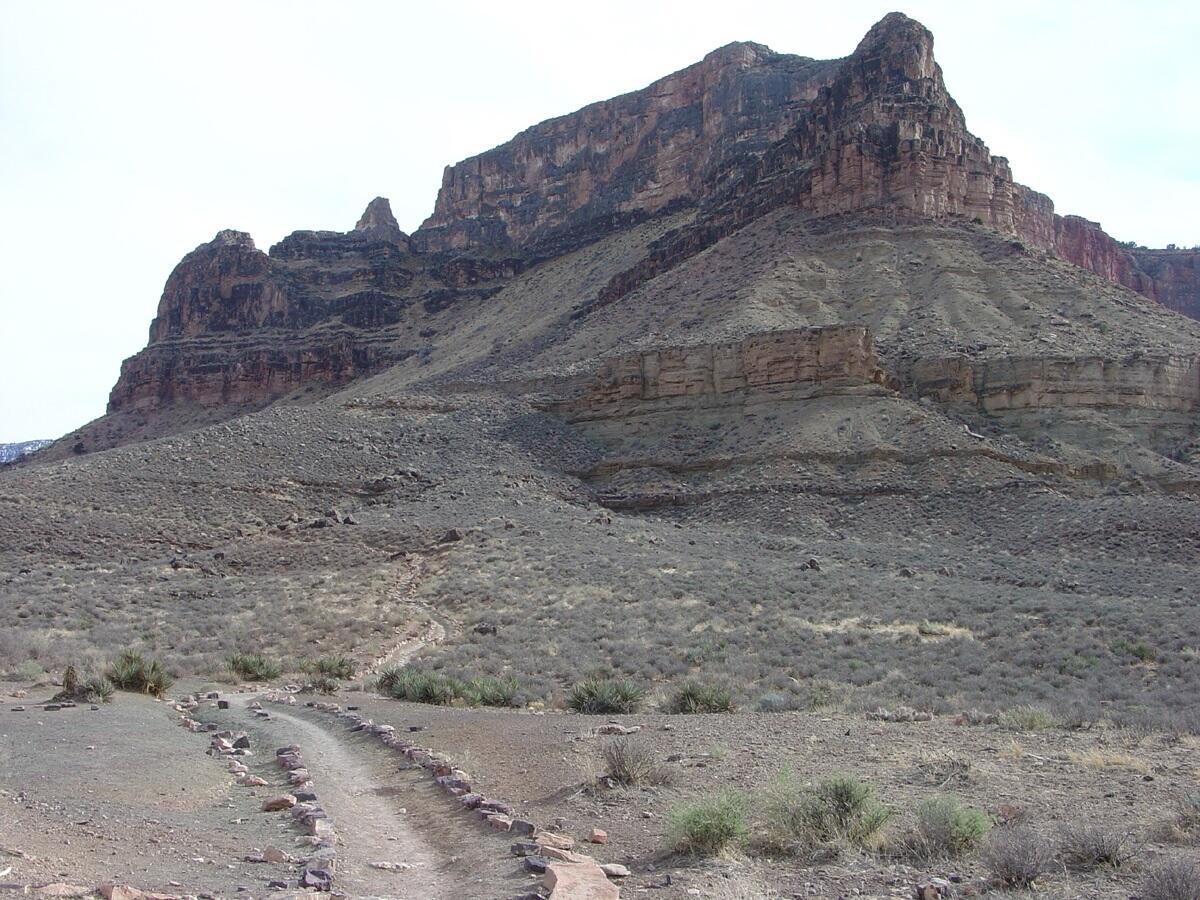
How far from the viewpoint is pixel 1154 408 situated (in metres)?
48.3

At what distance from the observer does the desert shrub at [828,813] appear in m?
7.98

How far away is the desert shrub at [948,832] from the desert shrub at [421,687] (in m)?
11.9

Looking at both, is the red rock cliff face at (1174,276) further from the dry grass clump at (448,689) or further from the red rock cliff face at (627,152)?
the dry grass clump at (448,689)

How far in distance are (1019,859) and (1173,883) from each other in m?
0.97

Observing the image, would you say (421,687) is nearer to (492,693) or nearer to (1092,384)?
(492,693)

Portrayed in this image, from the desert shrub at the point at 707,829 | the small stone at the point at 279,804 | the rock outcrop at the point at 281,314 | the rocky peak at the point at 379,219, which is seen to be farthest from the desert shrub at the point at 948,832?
the rocky peak at the point at 379,219

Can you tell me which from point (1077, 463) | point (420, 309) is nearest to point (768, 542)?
point (1077, 463)

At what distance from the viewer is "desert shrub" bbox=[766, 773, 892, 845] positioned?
7980 mm

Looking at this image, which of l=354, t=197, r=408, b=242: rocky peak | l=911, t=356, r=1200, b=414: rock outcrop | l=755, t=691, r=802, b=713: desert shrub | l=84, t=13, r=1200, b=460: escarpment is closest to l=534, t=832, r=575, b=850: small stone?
l=755, t=691, r=802, b=713: desert shrub

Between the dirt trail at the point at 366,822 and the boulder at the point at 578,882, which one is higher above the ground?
the boulder at the point at 578,882

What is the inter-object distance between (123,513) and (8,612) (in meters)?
15.3

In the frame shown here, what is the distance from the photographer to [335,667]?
23.3 meters

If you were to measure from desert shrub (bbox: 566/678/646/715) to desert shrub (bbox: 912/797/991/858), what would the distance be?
8.85 metres

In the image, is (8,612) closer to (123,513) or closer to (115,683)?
(115,683)
